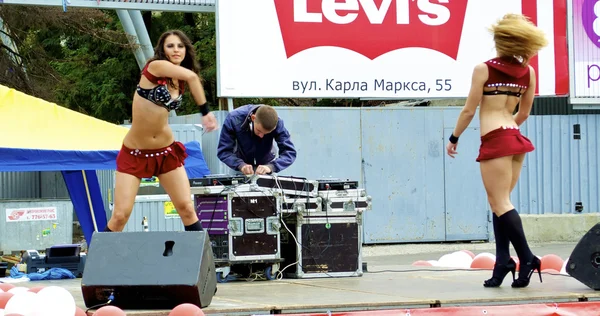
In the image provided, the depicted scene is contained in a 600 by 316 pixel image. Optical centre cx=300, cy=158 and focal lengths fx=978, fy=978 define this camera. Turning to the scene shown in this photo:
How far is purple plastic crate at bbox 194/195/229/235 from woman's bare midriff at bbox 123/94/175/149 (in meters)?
1.94

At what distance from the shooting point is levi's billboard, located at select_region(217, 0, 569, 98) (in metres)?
15.8

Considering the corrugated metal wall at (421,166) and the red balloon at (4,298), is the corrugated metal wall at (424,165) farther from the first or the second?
the red balloon at (4,298)

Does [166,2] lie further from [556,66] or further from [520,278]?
[520,278]

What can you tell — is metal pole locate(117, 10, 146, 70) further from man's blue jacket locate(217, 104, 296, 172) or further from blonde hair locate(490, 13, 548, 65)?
blonde hair locate(490, 13, 548, 65)

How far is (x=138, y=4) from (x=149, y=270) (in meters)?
10.8

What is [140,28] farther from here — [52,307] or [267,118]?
[52,307]

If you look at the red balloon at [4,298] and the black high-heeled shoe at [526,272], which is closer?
the red balloon at [4,298]

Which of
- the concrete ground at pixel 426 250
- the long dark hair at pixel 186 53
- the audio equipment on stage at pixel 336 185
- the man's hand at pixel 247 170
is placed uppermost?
the long dark hair at pixel 186 53

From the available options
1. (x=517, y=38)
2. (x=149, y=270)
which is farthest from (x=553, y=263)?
(x=149, y=270)

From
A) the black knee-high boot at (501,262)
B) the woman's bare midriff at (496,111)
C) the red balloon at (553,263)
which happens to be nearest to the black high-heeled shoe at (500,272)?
the black knee-high boot at (501,262)

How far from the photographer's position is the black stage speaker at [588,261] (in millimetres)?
6879

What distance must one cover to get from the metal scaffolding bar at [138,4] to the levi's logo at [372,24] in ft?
4.72

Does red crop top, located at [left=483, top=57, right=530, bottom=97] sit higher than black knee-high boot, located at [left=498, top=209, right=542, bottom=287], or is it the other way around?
red crop top, located at [left=483, top=57, right=530, bottom=97]

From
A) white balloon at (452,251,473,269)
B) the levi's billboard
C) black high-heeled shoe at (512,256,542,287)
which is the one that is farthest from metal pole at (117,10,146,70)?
black high-heeled shoe at (512,256,542,287)
